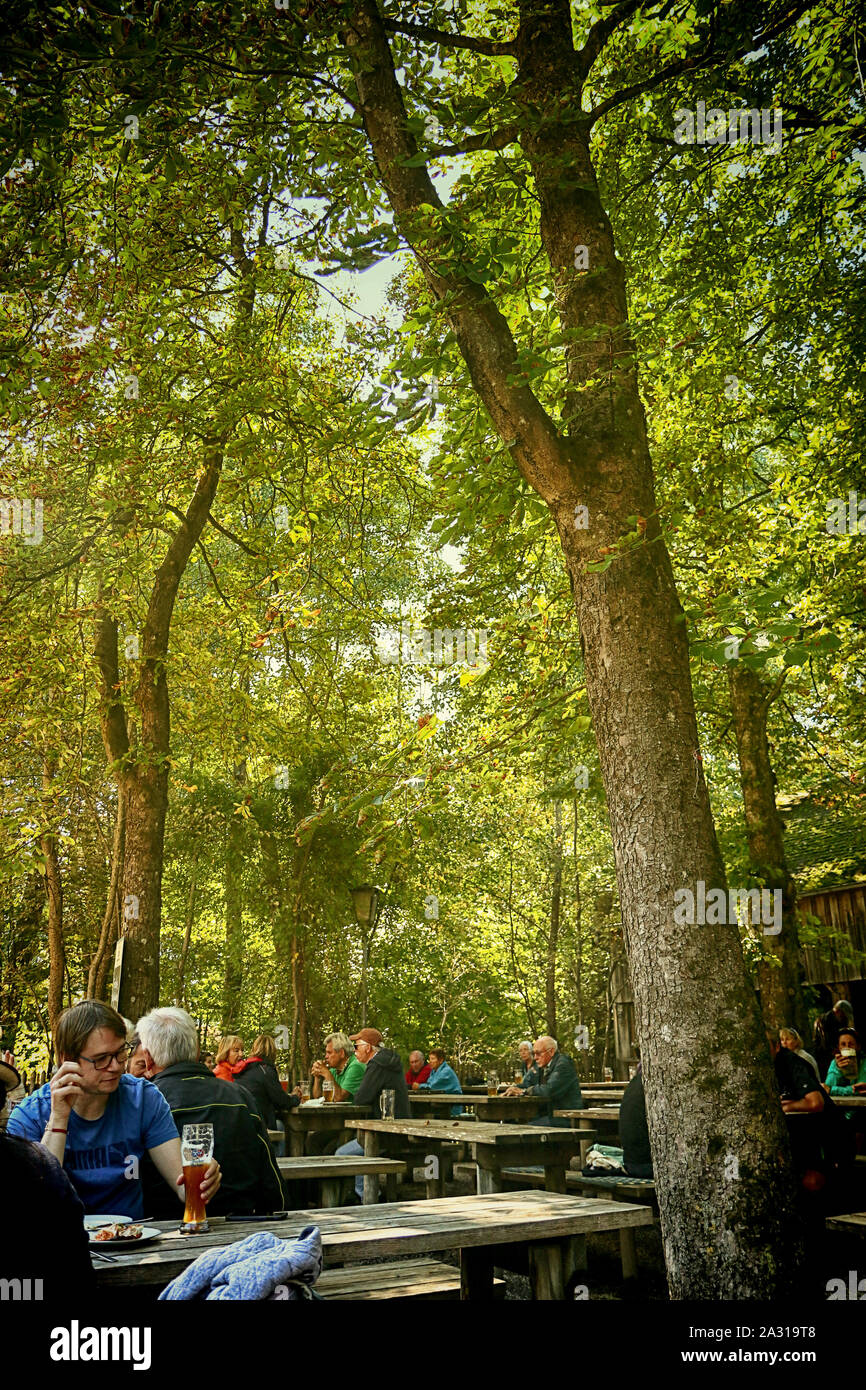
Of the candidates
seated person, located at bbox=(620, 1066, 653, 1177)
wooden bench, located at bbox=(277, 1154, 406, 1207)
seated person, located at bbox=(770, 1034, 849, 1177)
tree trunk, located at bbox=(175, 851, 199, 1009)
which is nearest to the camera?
wooden bench, located at bbox=(277, 1154, 406, 1207)

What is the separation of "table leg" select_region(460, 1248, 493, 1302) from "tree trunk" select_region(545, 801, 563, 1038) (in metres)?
21.0

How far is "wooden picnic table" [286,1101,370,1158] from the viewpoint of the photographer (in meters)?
10.0

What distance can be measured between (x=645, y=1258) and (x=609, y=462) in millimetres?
6585

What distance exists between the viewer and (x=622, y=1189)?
6.78 meters

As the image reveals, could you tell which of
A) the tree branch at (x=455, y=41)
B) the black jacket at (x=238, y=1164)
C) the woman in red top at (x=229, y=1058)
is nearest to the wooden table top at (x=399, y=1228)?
the black jacket at (x=238, y=1164)

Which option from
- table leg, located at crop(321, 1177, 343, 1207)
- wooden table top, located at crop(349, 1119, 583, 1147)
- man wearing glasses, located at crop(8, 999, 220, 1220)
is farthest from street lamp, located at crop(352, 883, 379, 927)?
man wearing glasses, located at crop(8, 999, 220, 1220)

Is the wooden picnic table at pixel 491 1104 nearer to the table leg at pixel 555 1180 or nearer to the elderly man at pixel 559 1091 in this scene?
the elderly man at pixel 559 1091

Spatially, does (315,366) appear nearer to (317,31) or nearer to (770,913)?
(317,31)

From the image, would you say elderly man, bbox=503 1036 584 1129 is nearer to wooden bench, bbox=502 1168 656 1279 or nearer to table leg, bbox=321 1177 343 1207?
wooden bench, bbox=502 1168 656 1279

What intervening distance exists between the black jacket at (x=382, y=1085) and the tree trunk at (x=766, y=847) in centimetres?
418

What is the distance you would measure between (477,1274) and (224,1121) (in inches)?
49.4

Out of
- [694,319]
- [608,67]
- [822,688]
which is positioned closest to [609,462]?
[694,319]

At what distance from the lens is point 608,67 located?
29.5 ft

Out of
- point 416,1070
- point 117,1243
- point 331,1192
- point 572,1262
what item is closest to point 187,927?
point 416,1070
